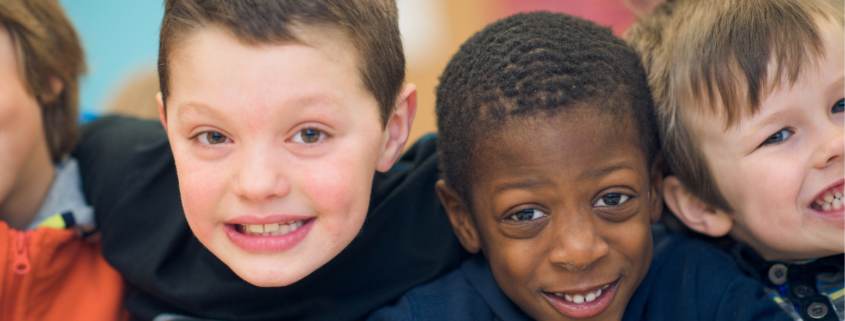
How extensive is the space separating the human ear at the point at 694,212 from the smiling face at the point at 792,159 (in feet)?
0.20

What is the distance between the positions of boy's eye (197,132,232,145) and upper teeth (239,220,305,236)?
0.17 metres

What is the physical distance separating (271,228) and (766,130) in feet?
3.15

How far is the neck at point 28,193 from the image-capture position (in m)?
1.48

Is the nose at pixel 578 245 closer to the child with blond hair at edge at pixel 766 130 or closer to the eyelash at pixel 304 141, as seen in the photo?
the child with blond hair at edge at pixel 766 130

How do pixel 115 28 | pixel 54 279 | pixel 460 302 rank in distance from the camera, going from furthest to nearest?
pixel 115 28, pixel 54 279, pixel 460 302

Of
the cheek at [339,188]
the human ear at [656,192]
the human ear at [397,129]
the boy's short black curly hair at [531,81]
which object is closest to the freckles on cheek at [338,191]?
the cheek at [339,188]

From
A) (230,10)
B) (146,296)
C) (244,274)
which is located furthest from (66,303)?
(230,10)

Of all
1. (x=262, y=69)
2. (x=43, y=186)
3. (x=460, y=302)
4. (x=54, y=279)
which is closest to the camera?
(x=262, y=69)

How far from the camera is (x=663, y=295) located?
1.31 m

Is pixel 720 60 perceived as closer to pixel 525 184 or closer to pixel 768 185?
pixel 768 185

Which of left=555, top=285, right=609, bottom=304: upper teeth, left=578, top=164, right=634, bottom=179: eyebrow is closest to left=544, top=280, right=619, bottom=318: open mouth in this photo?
left=555, top=285, right=609, bottom=304: upper teeth

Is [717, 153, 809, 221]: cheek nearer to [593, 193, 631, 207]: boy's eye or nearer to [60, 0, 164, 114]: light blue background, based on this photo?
[593, 193, 631, 207]: boy's eye

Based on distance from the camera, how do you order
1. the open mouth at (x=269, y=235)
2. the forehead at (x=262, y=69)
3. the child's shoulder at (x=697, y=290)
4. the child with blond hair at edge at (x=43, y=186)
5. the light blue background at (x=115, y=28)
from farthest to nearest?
the light blue background at (x=115, y=28) < the child with blond hair at edge at (x=43, y=186) < the child's shoulder at (x=697, y=290) < the open mouth at (x=269, y=235) < the forehead at (x=262, y=69)

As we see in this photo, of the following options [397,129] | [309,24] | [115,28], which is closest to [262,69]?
[309,24]
